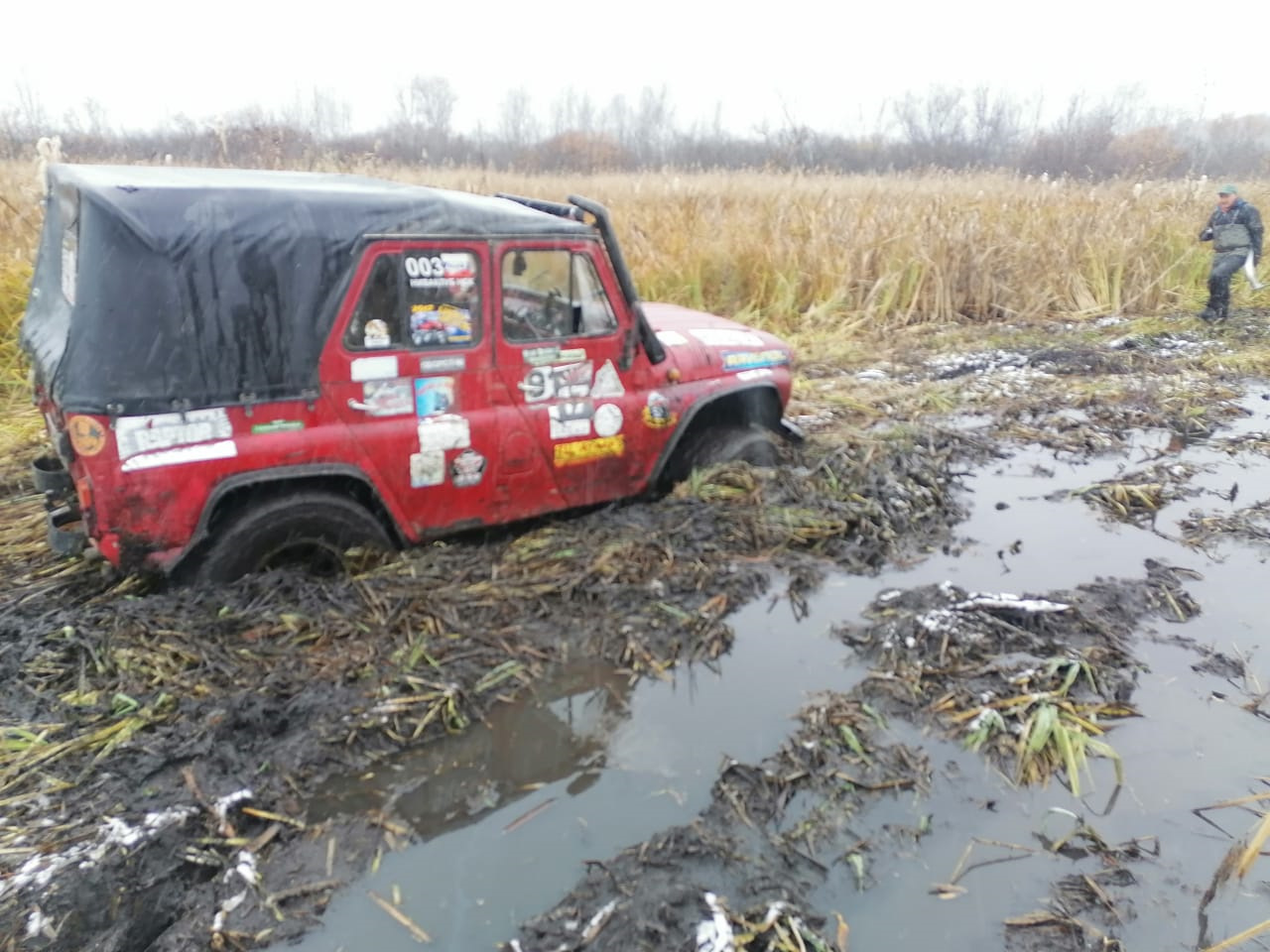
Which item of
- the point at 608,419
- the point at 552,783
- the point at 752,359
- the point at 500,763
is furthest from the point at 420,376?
the point at 752,359

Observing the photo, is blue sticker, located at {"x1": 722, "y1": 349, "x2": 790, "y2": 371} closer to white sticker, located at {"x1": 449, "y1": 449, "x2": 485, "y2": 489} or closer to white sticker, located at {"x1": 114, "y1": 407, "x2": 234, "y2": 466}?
white sticker, located at {"x1": 449, "y1": 449, "x2": 485, "y2": 489}

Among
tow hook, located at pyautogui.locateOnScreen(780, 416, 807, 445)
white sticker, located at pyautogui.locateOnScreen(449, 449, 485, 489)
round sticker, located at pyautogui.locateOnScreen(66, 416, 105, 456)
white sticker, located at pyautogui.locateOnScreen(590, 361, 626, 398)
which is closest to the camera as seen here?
round sticker, located at pyautogui.locateOnScreen(66, 416, 105, 456)

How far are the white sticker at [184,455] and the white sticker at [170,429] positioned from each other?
0.07ft

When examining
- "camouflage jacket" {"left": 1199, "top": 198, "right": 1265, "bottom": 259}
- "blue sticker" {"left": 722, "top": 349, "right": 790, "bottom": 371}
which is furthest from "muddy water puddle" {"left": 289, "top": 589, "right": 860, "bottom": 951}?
"camouflage jacket" {"left": 1199, "top": 198, "right": 1265, "bottom": 259}

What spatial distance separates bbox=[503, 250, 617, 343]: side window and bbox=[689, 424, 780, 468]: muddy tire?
1.19 metres

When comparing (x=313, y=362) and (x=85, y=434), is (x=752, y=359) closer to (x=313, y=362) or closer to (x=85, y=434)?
(x=313, y=362)

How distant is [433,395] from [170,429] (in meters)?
1.13

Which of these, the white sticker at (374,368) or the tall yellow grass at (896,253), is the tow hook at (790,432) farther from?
the tall yellow grass at (896,253)

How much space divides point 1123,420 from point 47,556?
25.9ft

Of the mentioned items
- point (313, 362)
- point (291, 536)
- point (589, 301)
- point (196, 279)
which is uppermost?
point (196, 279)

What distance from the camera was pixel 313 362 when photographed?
379cm

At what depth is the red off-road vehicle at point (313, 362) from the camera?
3426 millimetres

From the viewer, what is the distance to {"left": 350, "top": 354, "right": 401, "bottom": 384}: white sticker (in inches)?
153

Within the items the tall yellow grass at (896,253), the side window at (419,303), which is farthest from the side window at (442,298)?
the tall yellow grass at (896,253)
